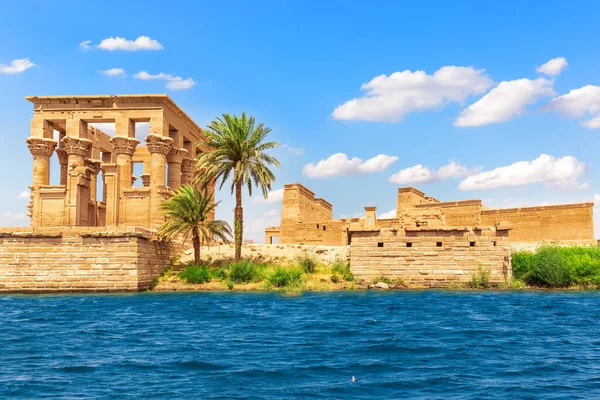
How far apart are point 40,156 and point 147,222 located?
7.31 meters

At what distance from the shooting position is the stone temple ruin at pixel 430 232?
86.8ft

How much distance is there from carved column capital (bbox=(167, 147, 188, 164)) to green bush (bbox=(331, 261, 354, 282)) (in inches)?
494

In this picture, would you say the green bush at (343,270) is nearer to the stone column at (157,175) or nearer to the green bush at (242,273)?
the green bush at (242,273)

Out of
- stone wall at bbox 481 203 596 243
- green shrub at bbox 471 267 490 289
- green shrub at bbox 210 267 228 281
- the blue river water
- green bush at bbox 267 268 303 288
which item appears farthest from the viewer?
stone wall at bbox 481 203 596 243

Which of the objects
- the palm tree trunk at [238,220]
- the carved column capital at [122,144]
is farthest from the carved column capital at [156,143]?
the palm tree trunk at [238,220]

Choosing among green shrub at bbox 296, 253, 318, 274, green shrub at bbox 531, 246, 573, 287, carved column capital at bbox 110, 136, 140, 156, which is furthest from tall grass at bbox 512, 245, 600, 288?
carved column capital at bbox 110, 136, 140, 156

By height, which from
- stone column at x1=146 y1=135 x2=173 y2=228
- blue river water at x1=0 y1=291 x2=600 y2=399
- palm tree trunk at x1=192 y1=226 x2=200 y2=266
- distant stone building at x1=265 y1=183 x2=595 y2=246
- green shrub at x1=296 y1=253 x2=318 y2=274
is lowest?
blue river water at x1=0 y1=291 x2=600 y2=399

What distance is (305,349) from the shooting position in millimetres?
12227

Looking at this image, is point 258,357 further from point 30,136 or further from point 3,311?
point 30,136

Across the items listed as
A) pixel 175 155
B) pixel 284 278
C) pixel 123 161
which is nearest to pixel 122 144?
pixel 123 161

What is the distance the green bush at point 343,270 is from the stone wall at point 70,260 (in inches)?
367

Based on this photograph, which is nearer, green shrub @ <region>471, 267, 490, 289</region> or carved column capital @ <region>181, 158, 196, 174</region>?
green shrub @ <region>471, 267, 490, 289</region>

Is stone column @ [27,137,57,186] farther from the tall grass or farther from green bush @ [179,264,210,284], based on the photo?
the tall grass

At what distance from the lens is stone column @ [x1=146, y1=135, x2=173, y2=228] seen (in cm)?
3184
